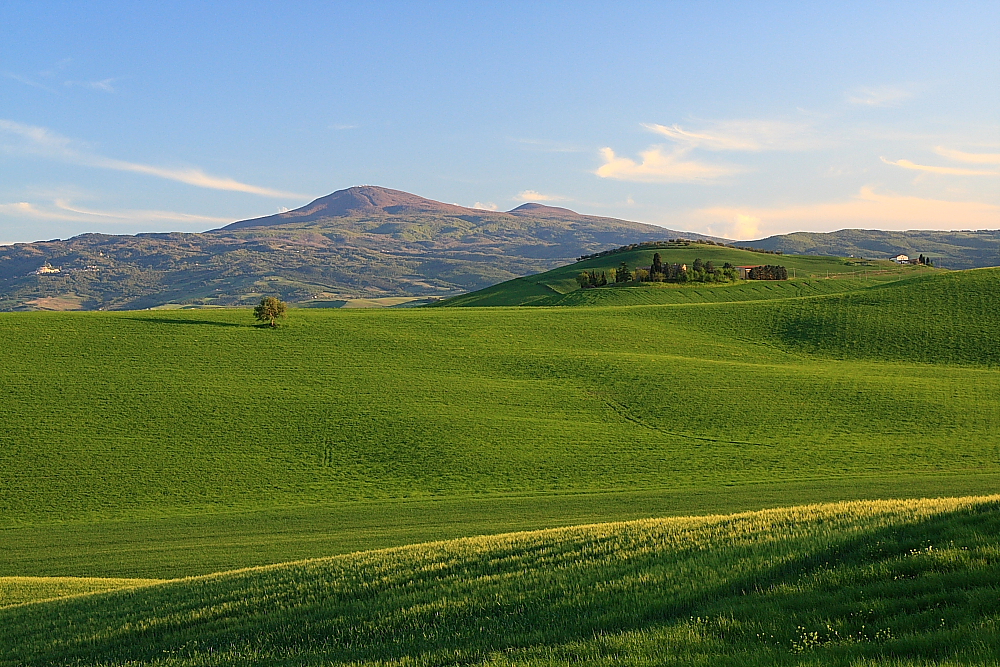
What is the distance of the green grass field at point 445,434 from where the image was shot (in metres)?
28.7

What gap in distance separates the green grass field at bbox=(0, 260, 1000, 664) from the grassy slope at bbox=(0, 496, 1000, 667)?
0.52 ft

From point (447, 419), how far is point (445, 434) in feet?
9.40

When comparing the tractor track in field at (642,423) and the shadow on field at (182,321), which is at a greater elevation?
the shadow on field at (182,321)

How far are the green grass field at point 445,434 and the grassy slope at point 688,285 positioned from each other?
20.6 m

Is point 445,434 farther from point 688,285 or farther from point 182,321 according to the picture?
point 688,285

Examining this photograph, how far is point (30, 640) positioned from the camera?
14320mm

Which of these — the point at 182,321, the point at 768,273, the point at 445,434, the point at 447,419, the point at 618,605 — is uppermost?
the point at 768,273

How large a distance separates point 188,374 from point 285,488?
25.0 meters

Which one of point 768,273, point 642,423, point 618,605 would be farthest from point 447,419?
point 768,273

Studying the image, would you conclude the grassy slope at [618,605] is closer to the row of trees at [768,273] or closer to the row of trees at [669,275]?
the row of trees at [669,275]

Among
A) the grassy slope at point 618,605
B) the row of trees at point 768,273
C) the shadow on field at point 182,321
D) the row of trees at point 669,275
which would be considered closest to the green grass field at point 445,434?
the grassy slope at point 618,605

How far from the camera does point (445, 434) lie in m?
50.9

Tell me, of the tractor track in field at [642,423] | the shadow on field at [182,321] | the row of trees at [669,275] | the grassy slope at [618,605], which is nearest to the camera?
the grassy slope at [618,605]

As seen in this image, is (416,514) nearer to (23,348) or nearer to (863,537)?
(863,537)
